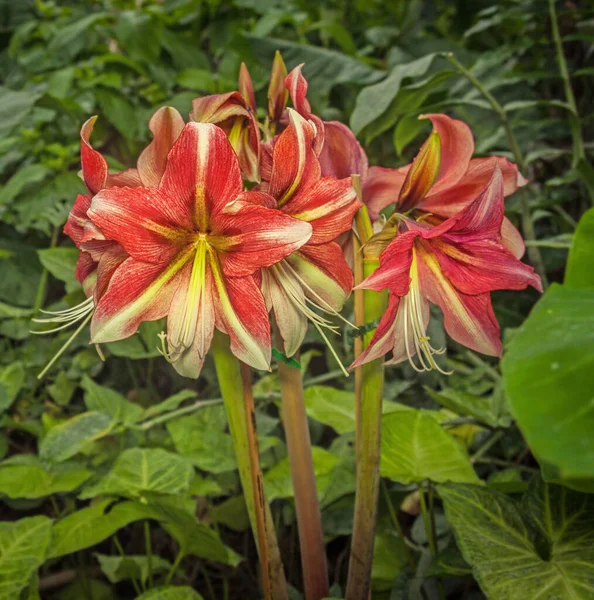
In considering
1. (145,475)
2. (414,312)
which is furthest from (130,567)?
(414,312)

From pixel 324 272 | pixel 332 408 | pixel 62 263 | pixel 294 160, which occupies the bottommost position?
pixel 332 408

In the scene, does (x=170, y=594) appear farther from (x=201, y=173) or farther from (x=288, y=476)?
(x=201, y=173)

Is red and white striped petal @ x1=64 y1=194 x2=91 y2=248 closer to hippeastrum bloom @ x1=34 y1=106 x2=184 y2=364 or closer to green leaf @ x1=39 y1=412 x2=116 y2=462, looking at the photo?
hippeastrum bloom @ x1=34 y1=106 x2=184 y2=364

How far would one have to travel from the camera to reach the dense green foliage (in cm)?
58

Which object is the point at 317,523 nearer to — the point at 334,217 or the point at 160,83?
the point at 334,217

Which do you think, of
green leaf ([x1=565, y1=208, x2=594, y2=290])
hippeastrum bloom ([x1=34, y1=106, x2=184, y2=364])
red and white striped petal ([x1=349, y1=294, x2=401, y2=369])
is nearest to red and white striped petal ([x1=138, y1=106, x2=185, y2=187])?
hippeastrum bloom ([x1=34, y1=106, x2=184, y2=364])

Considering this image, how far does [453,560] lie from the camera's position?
667 mm

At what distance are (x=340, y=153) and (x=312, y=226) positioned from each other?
11 centimetres

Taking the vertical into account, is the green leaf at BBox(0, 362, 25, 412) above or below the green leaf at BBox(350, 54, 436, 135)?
below

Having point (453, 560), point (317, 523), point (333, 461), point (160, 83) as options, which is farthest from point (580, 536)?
point (160, 83)

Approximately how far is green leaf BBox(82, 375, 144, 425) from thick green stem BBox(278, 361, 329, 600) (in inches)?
17.1

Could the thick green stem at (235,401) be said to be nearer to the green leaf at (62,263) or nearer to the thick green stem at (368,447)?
the thick green stem at (368,447)

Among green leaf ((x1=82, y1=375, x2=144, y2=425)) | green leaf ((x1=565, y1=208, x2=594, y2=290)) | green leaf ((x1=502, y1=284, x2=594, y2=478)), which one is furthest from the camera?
green leaf ((x1=82, y1=375, x2=144, y2=425))

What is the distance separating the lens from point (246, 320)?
50cm
